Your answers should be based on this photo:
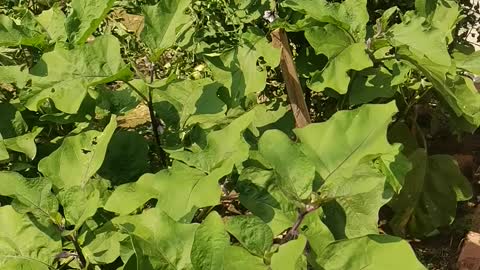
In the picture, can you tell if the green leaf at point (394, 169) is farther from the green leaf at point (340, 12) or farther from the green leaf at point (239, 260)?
the green leaf at point (239, 260)

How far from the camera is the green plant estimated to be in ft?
4.70

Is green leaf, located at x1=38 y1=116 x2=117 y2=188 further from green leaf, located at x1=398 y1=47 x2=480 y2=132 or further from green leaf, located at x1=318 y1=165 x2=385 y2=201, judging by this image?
green leaf, located at x1=398 y1=47 x2=480 y2=132

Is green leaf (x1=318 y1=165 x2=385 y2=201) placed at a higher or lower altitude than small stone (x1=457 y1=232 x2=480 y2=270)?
higher

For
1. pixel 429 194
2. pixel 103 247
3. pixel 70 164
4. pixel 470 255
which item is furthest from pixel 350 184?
pixel 470 255

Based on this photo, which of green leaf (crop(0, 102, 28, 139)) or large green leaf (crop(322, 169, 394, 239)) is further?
green leaf (crop(0, 102, 28, 139))

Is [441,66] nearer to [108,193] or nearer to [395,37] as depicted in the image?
[395,37]

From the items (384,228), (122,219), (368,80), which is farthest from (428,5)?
(122,219)

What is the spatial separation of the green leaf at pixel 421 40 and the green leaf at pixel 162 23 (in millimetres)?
554

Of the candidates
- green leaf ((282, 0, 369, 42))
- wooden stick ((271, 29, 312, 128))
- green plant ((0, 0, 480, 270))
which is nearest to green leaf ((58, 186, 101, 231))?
green plant ((0, 0, 480, 270))

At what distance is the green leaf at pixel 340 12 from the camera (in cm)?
204

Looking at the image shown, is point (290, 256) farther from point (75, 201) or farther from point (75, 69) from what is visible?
point (75, 69)

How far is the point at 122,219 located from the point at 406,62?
991 mm

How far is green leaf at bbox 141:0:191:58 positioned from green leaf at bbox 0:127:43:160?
0.36 metres

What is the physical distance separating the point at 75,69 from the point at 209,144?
428 mm
